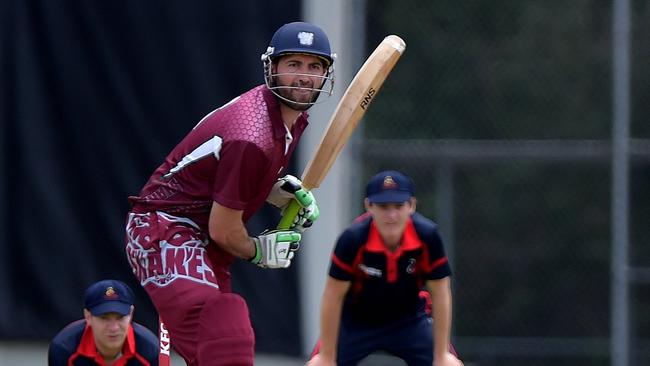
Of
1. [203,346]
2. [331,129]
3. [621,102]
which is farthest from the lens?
[621,102]

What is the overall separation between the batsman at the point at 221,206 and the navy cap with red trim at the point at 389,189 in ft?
2.18

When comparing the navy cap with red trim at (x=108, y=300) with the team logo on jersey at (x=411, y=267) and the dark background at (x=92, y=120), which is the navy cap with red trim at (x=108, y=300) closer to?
the team logo on jersey at (x=411, y=267)

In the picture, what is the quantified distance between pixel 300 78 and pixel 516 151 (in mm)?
3640

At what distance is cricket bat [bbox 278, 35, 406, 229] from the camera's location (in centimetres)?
635

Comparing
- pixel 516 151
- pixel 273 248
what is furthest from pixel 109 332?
pixel 516 151

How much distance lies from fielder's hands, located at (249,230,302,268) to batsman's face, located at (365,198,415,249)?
0.68 meters

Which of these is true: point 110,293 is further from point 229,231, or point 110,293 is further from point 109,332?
point 229,231

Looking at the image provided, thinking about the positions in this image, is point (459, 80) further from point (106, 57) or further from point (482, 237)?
point (106, 57)

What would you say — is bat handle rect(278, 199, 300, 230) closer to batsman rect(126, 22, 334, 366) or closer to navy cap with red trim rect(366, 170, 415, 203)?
batsman rect(126, 22, 334, 366)

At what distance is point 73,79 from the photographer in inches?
365

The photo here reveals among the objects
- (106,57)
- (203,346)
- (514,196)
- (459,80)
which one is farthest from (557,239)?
(203,346)

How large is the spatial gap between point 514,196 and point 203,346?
404 cm

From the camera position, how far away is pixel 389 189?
21.5 ft

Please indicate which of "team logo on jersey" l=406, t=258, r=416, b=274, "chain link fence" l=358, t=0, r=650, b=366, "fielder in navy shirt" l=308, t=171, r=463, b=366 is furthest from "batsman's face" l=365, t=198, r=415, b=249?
"chain link fence" l=358, t=0, r=650, b=366
